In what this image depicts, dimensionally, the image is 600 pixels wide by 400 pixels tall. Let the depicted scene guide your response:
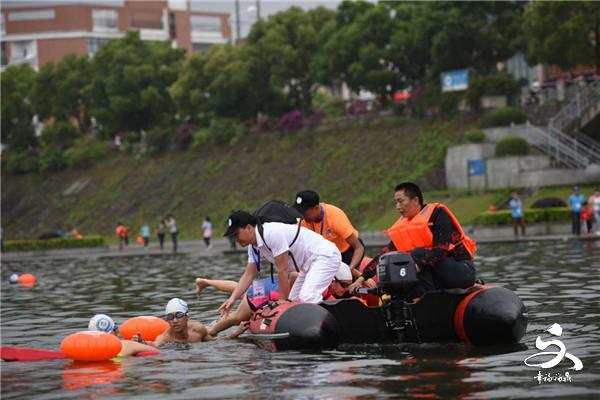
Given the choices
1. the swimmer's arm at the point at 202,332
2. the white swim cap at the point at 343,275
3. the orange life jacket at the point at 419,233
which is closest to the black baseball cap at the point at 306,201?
the white swim cap at the point at 343,275

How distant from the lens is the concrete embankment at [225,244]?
4322 centimetres

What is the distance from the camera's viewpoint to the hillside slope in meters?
63.8

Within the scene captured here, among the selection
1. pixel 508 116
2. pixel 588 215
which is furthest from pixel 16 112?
pixel 588 215

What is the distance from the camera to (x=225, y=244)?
189ft

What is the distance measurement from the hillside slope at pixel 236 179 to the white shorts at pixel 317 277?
4060 centimetres

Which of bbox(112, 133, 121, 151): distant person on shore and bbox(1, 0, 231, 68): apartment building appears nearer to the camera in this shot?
bbox(112, 133, 121, 151): distant person on shore

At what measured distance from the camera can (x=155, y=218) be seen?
73.1m

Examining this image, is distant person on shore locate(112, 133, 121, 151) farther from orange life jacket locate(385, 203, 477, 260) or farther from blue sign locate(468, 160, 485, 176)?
orange life jacket locate(385, 203, 477, 260)

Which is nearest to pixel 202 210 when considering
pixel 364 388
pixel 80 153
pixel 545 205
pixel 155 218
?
pixel 155 218

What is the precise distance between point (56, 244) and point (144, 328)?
148ft

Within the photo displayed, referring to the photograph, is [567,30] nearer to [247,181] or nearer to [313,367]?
[247,181]

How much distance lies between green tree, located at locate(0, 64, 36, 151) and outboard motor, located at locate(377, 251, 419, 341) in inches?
3249

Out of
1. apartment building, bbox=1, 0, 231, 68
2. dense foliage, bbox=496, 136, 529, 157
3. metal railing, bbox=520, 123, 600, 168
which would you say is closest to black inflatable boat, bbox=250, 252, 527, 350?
metal railing, bbox=520, 123, 600, 168

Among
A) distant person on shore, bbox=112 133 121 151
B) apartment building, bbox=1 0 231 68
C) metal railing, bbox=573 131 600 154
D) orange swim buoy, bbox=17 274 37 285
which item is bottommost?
orange swim buoy, bbox=17 274 37 285
